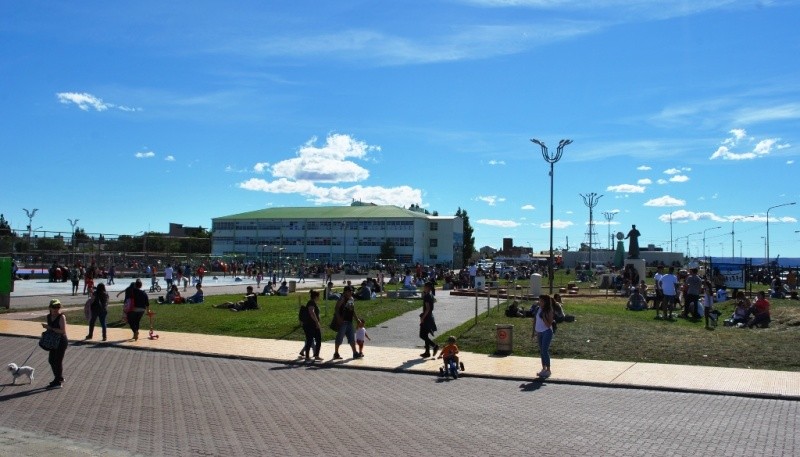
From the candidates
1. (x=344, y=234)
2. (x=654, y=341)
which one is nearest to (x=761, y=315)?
(x=654, y=341)

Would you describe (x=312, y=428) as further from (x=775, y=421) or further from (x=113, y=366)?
(x=113, y=366)

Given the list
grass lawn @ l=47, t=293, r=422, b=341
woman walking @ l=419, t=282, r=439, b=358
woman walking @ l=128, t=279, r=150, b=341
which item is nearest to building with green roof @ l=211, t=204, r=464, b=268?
grass lawn @ l=47, t=293, r=422, b=341

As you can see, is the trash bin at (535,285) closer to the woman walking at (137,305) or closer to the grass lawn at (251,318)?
the grass lawn at (251,318)

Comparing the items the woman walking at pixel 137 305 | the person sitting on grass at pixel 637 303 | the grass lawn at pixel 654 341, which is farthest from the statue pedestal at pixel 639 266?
the woman walking at pixel 137 305

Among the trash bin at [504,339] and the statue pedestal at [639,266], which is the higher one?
the statue pedestal at [639,266]

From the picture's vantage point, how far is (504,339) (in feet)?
55.3

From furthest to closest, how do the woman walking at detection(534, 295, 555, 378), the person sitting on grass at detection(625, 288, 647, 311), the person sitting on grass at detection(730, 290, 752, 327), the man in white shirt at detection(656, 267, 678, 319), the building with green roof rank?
the building with green roof → the person sitting on grass at detection(625, 288, 647, 311) → the man in white shirt at detection(656, 267, 678, 319) → the person sitting on grass at detection(730, 290, 752, 327) → the woman walking at detection(534, 295, 555, 378)

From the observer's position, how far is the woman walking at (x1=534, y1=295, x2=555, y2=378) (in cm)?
1388

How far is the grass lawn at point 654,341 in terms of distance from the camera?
15.5 metres

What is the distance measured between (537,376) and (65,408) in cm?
844

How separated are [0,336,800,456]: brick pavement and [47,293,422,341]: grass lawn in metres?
6.72

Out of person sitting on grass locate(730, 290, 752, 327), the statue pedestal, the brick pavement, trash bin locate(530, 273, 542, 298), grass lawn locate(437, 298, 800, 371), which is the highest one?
the statue pedestal

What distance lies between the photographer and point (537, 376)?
13.8m

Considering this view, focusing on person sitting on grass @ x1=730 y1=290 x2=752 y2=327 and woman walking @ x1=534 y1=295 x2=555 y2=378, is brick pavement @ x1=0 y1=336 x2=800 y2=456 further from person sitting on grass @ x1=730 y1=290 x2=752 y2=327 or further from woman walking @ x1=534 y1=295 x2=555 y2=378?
person sitting on grass @ x1=730 y1=290 x2=752 y2=327
